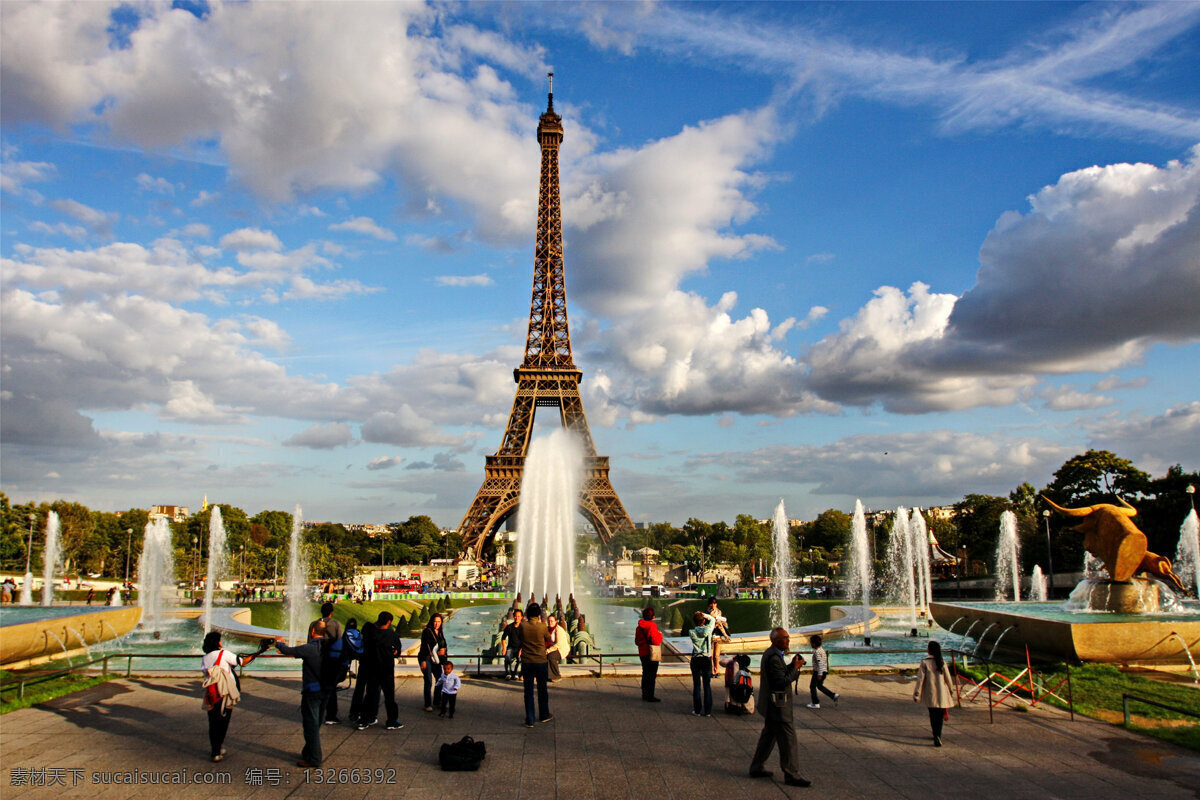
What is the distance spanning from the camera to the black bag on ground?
8.62 meters

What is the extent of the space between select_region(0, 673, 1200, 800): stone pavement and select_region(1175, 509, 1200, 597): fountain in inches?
1333

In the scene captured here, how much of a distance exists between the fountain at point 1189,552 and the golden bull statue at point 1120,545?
24.0 meters

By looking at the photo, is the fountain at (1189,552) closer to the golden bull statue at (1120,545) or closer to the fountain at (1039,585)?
the fountain at (1039,585)

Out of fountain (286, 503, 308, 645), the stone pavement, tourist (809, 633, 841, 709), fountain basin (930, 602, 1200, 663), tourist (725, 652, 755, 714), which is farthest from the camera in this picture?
fountain (286, 503, 308, 645)

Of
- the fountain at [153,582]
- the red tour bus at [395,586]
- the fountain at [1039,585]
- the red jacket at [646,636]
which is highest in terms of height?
the red jacket at [646,636]

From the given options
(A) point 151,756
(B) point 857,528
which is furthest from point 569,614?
(B) point 857,528

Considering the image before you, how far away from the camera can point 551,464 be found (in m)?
34.1

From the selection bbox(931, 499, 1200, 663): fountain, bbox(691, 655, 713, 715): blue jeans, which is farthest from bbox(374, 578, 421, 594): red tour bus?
bbox(691, 655, 713, 715): blue jeans

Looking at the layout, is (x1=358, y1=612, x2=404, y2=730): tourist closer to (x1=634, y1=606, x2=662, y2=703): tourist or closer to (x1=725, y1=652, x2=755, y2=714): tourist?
(x1=634, y1=606, x2=662, y2=703): tourist

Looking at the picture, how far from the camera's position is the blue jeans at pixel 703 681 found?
36.2 ft

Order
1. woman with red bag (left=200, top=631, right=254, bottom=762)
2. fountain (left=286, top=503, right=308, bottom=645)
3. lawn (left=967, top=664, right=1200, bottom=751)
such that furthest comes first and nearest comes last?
1. fountain (left=286, top=503, right=308, bottom=645)
2. lawn (left=967, top=664, right=1200, bottom=751)
3. woman with red bag (left=200, top=631, right=254, bottom=762)

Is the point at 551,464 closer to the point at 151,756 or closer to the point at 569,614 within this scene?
the point at 569,614

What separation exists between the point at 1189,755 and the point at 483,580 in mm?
65982

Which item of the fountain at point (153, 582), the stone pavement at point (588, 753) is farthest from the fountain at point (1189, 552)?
the fountain at point (153, 582)
